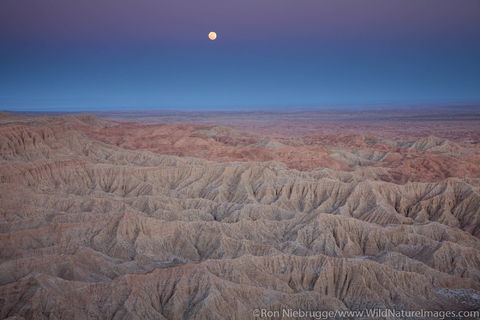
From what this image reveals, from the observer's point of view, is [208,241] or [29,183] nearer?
[208,241]

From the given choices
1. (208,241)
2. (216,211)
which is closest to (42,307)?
(208,241)

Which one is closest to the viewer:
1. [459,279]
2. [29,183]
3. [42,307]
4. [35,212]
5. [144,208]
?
[42,307]

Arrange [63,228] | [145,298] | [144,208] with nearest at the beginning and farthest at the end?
[145,298]
[63,228]
[144,208]

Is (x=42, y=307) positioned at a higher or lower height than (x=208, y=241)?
higher

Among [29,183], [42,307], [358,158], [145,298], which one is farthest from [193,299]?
[358,158]

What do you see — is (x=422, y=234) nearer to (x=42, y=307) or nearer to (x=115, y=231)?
(x=115, y=231)

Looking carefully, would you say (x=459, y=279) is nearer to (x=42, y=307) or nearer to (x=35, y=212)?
(x=42, y=307)
